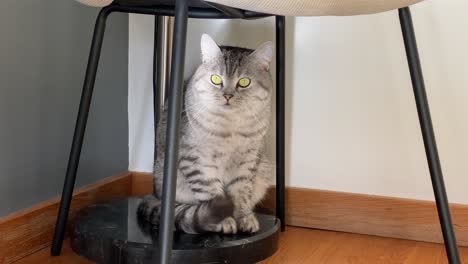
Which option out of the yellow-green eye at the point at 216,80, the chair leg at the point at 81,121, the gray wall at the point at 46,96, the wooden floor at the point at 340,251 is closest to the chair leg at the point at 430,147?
the wooden floor at the point at 340,251

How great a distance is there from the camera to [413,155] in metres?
1.43

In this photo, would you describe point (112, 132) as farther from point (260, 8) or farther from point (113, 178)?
point (260, 8)

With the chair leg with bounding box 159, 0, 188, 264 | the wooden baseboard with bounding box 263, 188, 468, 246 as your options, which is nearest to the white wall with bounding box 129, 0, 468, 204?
the wooden baseboard with bounding box 263, 188, 468, 246

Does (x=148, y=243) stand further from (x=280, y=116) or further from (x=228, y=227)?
(x=280, y=116)

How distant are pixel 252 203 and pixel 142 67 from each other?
57cm

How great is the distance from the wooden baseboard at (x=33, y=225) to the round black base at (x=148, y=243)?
9 centimetres

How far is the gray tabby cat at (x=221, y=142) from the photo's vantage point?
1212mm

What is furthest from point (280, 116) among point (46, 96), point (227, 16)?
point (46, 96)

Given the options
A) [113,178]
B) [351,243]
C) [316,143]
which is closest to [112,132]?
[113,178]

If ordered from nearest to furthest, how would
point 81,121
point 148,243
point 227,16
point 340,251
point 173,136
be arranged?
point 173,136, point 227,16, point 148,243, point 81,121, point 340,251

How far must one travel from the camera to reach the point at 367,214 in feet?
4.88

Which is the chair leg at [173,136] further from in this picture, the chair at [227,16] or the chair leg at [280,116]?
the chair leg at [280,116]

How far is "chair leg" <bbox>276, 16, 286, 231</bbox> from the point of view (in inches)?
54.7

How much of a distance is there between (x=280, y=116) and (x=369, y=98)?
9.7 inches
